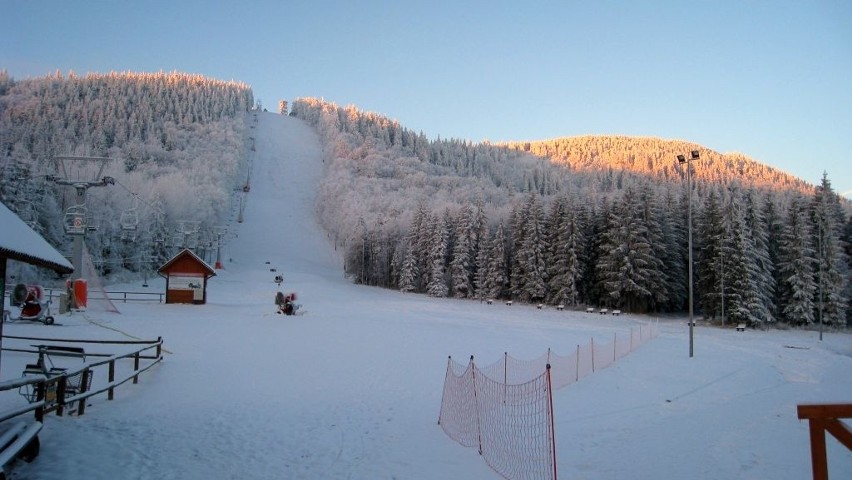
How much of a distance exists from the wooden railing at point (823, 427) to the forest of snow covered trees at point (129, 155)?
4046 centimetres

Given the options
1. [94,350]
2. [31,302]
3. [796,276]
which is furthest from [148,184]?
[796,276]

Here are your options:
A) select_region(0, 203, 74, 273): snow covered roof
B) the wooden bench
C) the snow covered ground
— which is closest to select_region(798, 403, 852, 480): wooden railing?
the snow covered ground

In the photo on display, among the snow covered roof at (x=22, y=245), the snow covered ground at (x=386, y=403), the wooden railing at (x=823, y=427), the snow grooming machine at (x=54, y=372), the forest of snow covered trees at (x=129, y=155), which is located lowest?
the snow covered ground at (x=386, y=403)

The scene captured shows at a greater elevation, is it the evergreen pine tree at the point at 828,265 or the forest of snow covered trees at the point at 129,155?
the forest of snow covered trees at the point at 129,155

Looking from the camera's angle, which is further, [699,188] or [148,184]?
[699,188]

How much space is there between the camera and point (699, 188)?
4769 inches

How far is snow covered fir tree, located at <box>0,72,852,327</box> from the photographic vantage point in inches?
1681

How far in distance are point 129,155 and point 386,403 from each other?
133394 millimetres

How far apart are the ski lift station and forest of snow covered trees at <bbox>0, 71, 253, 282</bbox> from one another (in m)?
5.37

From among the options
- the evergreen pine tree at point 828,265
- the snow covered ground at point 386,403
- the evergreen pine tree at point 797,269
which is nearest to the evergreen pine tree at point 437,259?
the snow covered ground at point 386,403

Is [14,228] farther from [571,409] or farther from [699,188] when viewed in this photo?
[699,188]

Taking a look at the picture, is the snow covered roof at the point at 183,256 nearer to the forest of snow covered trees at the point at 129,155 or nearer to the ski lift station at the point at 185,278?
the ski lift station at the point at 185,278

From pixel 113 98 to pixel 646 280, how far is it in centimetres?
16294

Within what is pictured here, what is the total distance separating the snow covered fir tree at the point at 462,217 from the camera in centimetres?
4269
